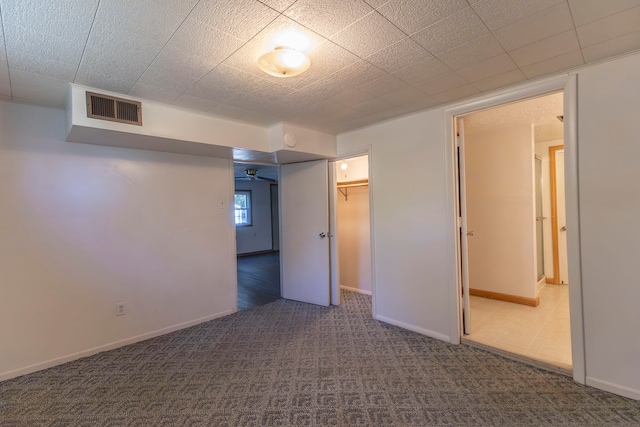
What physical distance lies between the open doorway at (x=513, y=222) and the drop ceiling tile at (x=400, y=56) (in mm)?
1167

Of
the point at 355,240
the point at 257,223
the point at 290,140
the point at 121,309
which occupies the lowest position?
the point at 121,309

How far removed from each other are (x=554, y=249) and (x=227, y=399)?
16.4 ft

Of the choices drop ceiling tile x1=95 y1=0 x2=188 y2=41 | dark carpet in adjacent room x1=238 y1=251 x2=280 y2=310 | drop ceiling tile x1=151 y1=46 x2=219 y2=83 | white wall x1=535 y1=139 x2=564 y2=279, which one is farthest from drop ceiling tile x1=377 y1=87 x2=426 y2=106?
white wall x1=535 y1=139 x2=564 y2=279

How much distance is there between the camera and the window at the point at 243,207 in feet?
27.4

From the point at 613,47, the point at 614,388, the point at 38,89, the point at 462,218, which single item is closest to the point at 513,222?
the point at 462,218

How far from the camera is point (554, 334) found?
9.07 feet

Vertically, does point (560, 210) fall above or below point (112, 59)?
below

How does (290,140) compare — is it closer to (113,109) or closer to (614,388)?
(113,109)

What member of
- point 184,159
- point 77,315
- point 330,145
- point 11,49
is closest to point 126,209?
point 184,159

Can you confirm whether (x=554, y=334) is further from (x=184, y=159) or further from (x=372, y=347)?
(x=184, y=159)

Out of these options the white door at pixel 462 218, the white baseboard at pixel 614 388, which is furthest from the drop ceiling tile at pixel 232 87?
the white baseboard at pixel 614 388

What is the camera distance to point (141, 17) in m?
1.40

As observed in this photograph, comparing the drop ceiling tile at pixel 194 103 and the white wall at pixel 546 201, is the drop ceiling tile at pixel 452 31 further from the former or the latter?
the white wall at pixel 546 201

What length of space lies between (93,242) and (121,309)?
2.31 ft
